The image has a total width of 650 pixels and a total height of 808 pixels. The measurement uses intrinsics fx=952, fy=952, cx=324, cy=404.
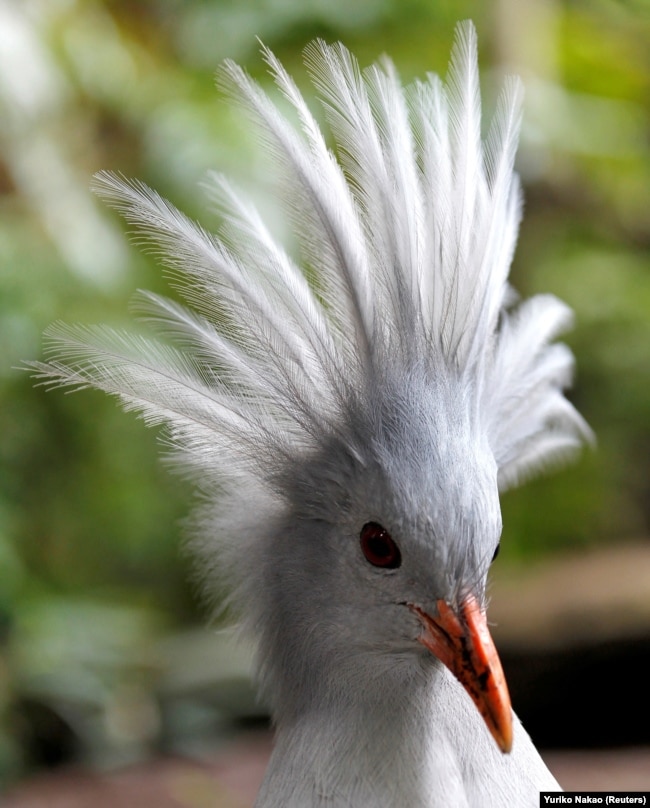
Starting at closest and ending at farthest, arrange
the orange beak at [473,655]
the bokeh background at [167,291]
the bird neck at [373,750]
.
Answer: the orange beak at [473,655]
the bird neck at [373,750]
the bokeh background at [167,291]

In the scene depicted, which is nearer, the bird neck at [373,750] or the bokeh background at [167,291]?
the bird neck at [373,750]

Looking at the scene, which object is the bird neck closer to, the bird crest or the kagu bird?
the kagu bird

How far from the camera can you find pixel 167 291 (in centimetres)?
397

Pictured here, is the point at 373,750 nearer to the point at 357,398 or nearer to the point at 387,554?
the point at 387,554

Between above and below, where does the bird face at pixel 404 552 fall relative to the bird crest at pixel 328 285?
below

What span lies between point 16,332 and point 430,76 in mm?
1735

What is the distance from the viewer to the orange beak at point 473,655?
1.26 m

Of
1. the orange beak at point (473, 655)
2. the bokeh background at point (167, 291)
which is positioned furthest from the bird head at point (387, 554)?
the bokeh background at point (167, 291)

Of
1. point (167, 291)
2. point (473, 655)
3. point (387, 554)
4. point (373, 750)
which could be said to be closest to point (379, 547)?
point (387, 554)

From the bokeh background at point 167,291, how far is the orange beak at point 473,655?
1511 millimetres

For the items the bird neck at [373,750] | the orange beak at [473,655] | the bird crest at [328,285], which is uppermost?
the bird crest at [328,285]

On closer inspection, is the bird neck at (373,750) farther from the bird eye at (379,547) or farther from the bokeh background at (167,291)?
the bokeh background at (167,291)

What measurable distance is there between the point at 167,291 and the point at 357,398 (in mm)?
2660

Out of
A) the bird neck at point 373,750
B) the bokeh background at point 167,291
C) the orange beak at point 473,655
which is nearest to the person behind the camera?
the orange beak at point 473,655
